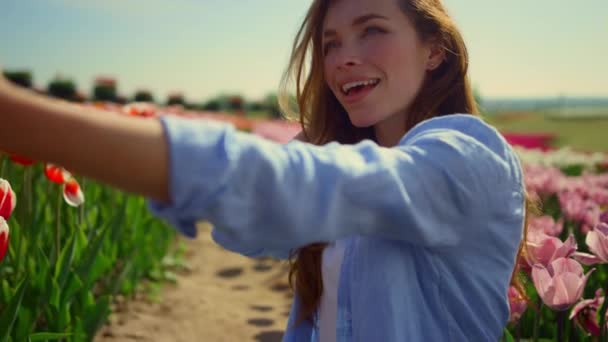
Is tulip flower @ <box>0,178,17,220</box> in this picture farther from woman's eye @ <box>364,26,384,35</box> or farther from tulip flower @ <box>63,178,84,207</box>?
woman's eye @ <box>364,26,384,35</box>

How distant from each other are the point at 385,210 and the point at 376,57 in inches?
26.7

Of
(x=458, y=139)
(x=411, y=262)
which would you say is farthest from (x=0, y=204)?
(x=458, y=139)

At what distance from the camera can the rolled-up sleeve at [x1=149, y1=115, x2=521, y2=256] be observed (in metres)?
0.65

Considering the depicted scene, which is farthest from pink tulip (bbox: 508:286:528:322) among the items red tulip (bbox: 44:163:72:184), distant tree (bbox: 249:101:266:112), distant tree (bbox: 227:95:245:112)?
distant tree (bbox: 249:101:266:112)

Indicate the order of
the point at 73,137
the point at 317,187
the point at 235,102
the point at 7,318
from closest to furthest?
1. the point at 73,137
2. the point at 317,187
3. the point at 7,318
4. the point at 235,102

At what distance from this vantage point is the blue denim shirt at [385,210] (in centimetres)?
66

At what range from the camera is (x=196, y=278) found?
4.50 metres

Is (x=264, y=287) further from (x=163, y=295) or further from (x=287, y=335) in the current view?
(x=287, y=335)

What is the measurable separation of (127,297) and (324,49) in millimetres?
2600

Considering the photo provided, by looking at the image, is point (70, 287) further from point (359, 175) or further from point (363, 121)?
point (359, 175)

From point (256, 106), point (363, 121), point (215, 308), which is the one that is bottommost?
point (215, 308)

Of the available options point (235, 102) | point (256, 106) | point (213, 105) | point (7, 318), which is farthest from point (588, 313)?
point (256, 106)

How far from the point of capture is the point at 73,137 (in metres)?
0.59

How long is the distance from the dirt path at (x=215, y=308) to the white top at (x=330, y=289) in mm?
1901
